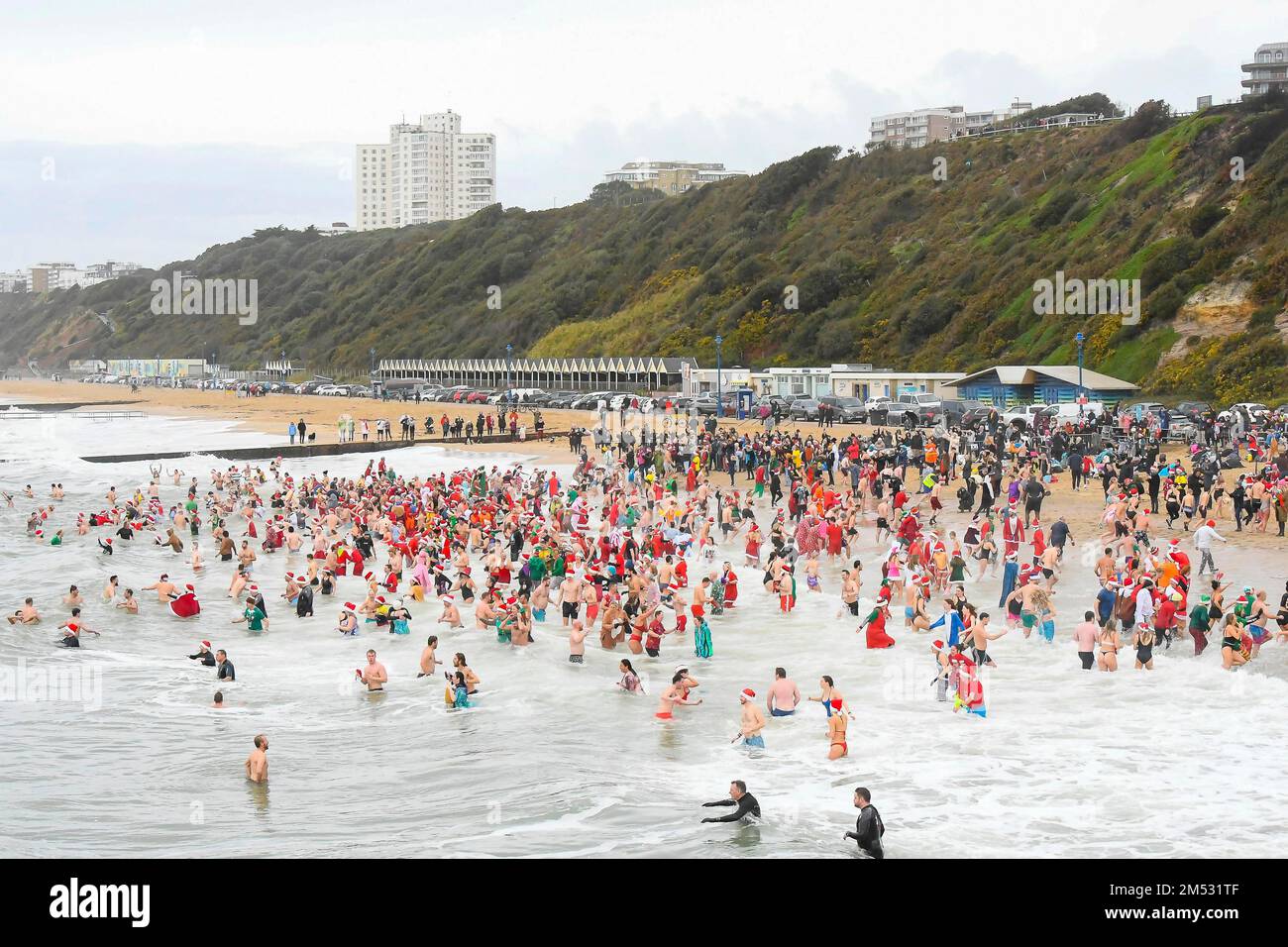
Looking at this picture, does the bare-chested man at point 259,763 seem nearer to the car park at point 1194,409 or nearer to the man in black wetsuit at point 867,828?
the man in black wetsuit at point 867,828

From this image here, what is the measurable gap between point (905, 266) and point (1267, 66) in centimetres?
7018

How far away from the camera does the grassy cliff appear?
168 ft

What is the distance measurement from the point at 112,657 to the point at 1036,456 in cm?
2077

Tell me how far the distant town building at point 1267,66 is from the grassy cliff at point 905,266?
38693 millimetres

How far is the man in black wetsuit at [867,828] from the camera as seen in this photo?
31.3 feet

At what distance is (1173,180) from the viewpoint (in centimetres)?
6312

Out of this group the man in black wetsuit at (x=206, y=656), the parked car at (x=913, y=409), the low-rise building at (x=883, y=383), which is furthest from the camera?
the low-rise building at (x=883, y=383)

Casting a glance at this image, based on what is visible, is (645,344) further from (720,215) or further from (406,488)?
(406,488)

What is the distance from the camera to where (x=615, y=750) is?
12.8 meters

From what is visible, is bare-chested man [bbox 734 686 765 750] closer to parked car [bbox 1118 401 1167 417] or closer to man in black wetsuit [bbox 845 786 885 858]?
man in black wetsuit [bbox 845 786 885 858]

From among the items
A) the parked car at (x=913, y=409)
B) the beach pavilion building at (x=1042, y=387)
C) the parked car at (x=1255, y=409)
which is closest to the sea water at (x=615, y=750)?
the parked car at (x=1255, y=409)

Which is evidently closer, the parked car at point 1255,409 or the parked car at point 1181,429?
the parked car at point 1181,429

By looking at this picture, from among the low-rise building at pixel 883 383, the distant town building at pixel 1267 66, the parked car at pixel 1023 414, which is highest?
the distant town building at pixel 1267 66

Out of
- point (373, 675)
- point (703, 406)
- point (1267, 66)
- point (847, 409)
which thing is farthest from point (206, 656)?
point (1267, 66)
